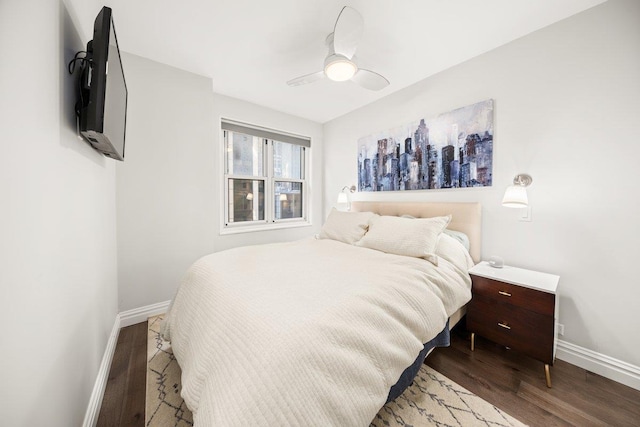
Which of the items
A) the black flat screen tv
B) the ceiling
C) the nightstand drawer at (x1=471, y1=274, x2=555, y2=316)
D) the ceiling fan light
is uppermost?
the ceiling

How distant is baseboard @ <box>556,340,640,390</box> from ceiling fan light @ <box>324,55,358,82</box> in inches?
103

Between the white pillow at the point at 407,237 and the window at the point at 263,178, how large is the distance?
1855 mm

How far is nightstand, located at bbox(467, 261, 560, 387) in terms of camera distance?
1.48 m

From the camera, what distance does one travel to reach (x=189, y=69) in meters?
2.45

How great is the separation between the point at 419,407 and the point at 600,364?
1.38 meters

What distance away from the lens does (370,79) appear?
2.00m

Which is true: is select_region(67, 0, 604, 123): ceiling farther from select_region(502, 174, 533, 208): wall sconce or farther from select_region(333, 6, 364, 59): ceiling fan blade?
select_region(502, 174, 533, 208): wall sconce

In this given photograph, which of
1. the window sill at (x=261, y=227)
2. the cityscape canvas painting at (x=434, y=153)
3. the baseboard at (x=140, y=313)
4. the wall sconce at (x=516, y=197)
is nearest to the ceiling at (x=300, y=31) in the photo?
the cityscape canvas painting at (x=434, y=153)

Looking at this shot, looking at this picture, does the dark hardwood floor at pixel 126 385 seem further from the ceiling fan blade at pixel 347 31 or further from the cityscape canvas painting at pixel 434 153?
the cityscape canvas painting at pixel 434 153

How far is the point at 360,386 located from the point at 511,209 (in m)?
2.01

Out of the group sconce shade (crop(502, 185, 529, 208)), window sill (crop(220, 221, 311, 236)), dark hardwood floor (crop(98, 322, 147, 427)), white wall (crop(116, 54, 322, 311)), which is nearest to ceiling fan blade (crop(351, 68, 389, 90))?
sconce shade (crop(502, 185, 529, 208))

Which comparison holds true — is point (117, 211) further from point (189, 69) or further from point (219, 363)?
point (219, 363)

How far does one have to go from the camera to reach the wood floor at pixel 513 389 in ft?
4.18

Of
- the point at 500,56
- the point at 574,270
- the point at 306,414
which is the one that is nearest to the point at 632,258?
the point at 574,270
